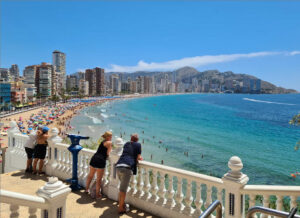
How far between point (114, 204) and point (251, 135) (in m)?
42.6

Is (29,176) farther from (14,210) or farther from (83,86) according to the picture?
(83,86)

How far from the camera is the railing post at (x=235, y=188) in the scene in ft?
12.7

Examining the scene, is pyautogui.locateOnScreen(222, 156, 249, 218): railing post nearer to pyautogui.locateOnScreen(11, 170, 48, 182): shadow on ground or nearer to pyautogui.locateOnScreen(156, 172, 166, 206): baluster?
pyautogui.locateOnScreen(156, 172, 166, 206): baluster

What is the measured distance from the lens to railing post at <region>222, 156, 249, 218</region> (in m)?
3.88

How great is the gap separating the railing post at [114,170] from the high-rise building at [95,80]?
595 ft

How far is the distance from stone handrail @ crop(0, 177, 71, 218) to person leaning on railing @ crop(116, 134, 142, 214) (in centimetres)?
187

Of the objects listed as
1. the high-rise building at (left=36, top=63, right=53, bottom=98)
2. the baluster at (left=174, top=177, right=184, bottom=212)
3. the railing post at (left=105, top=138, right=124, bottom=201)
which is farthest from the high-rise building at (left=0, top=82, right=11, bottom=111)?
the baluster at (left=174, top=177, right=184, bottom=212)

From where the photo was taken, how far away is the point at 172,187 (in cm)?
489

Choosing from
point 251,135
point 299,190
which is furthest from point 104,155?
point 251,135

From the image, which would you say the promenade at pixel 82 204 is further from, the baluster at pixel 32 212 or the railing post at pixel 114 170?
the baluster at pixel 32 212

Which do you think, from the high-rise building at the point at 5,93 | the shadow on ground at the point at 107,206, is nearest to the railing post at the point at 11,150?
the shadow on ground at the point at 107,206

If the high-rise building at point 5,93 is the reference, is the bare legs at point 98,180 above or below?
below

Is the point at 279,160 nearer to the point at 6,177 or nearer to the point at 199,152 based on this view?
the point at 199,152

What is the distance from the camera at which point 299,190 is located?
3551mm
